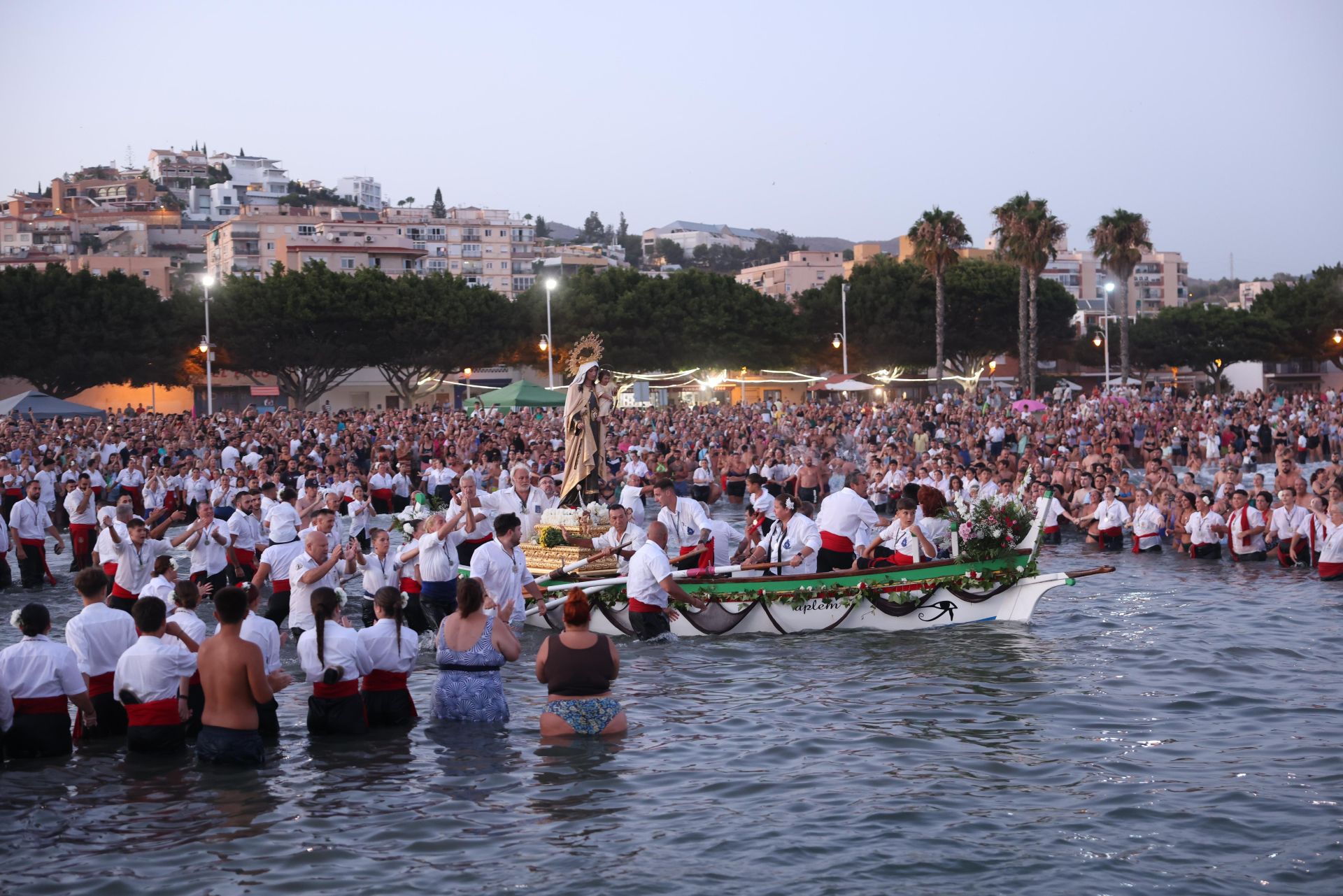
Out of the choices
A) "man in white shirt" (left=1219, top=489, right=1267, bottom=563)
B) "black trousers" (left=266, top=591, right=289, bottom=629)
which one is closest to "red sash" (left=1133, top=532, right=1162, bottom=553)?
"man in white shirt" (left=1219, top=489, right=1267, bottom=563)

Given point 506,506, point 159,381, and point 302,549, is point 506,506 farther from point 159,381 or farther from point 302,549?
point 159,381

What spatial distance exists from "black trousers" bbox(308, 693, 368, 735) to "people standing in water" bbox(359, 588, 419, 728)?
0.17m

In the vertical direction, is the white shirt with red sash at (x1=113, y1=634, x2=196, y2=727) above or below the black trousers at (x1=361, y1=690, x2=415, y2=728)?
above

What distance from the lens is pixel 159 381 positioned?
63.4 m

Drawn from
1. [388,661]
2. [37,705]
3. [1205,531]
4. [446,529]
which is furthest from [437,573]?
[1205,531]

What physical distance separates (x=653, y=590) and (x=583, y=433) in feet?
14.6

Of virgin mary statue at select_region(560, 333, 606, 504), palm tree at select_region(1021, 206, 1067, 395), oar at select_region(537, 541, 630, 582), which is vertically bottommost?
oar at select_region(537, 541, 630, 582)

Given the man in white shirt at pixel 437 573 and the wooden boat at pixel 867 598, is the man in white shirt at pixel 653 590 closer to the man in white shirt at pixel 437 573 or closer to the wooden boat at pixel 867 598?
the wooden boat at pixel 867 598

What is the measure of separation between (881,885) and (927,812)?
129 centimetres

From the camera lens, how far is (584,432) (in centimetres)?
1788

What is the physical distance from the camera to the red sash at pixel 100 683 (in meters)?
10.1

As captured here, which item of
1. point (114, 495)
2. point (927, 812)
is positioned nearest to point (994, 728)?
point (927, 812)

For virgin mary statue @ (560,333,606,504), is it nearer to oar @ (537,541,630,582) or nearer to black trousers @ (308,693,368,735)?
oar @ (537,541,630,582)

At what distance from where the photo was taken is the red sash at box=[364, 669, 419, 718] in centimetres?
1034
